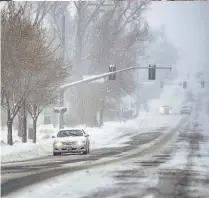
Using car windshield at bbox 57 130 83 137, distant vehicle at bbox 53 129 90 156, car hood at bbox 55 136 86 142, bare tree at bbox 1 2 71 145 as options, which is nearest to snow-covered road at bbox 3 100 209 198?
distant vehicle at bbox 53 129 90 156

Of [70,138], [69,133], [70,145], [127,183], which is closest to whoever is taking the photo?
[127,183]

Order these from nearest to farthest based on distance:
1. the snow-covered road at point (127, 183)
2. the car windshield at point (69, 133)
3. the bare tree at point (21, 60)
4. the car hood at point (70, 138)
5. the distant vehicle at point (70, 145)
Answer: the snow-covered road at point (127, 183), the distant vehicle at point (70, 145), the car hood at point (70, 138), the bare tree at point (21, 60), the car windshield at point (69, 133)

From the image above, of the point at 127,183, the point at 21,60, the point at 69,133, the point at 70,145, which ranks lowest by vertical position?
the point at 127,183

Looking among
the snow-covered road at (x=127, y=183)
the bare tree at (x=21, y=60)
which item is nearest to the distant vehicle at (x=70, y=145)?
the bare tree at (x=21, y=60)

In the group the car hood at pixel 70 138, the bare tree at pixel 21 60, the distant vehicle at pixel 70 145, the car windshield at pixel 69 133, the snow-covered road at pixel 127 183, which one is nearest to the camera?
the snow-covered road at pixel 127 183

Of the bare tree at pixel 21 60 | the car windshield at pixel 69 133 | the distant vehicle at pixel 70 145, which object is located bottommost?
the distant vehicle at pixel 70 145

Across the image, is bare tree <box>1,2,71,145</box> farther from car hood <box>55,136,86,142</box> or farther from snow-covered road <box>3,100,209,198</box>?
snow-covered road <box>3,100,209,198</box>

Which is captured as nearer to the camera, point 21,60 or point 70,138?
point 70,138

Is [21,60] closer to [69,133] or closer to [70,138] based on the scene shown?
[69,133]

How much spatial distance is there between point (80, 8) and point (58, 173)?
4648 centimetres

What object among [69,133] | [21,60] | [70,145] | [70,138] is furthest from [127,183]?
[21,60]

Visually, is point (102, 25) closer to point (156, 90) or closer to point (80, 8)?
point (80, 8)

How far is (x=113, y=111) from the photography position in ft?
278

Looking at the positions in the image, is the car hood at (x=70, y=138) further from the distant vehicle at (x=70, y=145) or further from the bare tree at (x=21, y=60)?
the bare tree at (x=21, y=60)
